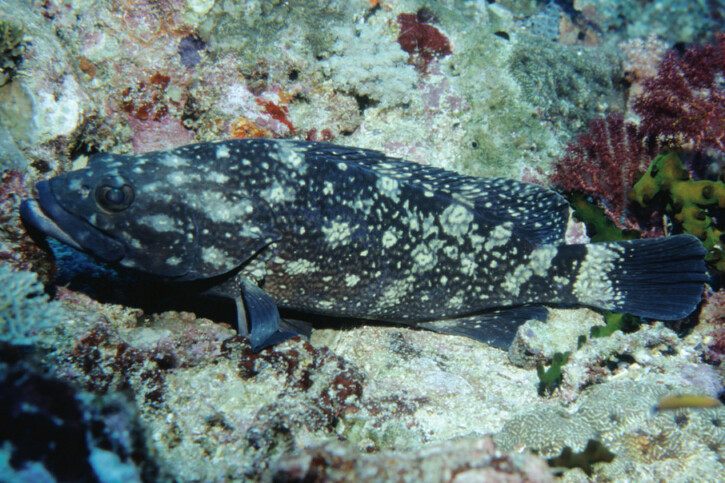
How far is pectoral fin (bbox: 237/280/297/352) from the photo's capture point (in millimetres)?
2936

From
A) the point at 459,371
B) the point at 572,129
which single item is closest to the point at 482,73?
the point at 572,129

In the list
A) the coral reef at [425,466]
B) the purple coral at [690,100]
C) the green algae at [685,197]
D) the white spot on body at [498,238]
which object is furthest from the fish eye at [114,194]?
the purple coral at [690,100]

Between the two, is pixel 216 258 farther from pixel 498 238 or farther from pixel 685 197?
pixel 685 197

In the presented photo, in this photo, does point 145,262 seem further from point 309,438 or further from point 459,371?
point 459,371

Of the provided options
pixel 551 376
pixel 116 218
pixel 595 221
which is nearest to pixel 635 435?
pixel 551 376

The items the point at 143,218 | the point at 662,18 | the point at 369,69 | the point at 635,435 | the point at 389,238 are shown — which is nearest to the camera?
the point at 635,435

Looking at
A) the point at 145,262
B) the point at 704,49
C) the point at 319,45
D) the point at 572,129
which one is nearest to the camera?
the point at 145,262

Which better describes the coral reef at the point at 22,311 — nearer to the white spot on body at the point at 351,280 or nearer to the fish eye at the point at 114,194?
the fish eye at the point at 114,194

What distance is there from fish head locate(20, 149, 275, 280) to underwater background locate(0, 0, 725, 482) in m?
0.42

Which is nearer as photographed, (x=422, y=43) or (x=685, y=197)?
(x=685, y=197)

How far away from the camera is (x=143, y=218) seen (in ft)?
9.82

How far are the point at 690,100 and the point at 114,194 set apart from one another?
542cm

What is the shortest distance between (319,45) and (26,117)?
9.38 ft

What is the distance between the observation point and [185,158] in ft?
10.4
